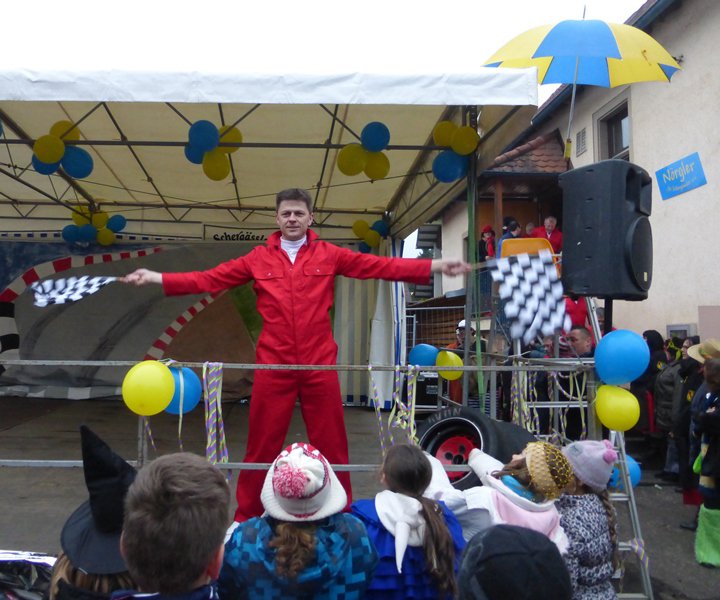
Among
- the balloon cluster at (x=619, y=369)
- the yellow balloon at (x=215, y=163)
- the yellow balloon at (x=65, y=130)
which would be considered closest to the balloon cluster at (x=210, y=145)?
the yellow balloon at (x=215, y=163)

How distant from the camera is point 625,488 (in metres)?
3.33

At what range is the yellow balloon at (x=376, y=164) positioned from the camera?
548cm

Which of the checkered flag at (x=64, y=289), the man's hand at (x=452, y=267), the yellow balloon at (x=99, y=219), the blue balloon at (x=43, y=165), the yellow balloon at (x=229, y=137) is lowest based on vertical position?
the checkered flag at (x=64, y=289)

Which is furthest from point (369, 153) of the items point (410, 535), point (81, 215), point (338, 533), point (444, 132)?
point (81, 215)

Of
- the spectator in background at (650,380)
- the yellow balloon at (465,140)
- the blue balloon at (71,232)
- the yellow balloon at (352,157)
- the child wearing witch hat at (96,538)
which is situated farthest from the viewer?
the blue balloon at (71,232)

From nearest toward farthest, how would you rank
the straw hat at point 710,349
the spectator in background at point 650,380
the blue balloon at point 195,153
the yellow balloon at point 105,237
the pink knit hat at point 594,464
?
the pink knit hat at point 594,464, the straw hat at point 710,349, the blue balloon at point 195,153, the spectator in background at point 650,380, the yellow balloon at point 105,237

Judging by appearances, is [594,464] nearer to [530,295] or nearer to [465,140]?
[530,295]

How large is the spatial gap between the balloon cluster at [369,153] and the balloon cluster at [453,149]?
0.46 m

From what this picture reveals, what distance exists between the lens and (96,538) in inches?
55.4

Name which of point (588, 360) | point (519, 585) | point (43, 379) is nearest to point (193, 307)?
point (43, 379)

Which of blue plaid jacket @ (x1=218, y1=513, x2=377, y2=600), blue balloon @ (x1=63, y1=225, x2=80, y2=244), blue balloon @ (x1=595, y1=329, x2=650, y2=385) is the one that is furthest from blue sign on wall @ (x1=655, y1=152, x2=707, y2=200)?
blue balloon @ (x1=63, y1=225, x2=80, y2=244)

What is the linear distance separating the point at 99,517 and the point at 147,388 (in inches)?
65.6

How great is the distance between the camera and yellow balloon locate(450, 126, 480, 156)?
493 cm

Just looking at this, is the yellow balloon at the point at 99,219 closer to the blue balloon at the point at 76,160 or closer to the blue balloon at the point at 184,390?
the blue balloon at the point at 76,160
